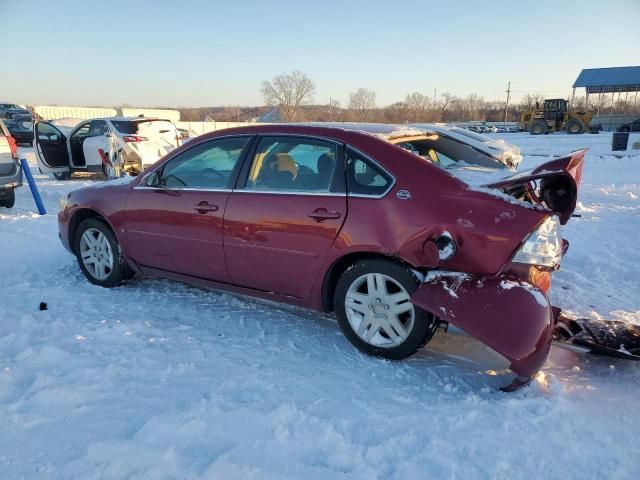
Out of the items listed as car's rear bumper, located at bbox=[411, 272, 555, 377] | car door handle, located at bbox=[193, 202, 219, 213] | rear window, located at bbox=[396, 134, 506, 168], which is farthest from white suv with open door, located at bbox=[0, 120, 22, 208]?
car's rear bumper, located at bbox=[411, 272, 555, 377]

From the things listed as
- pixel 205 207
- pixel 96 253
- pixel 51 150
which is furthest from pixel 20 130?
pixel 205 207

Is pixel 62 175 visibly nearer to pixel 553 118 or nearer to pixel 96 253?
pixel 96 253

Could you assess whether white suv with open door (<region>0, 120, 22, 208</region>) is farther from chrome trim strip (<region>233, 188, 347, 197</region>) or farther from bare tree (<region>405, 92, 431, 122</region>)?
bare tree (<region>405, 92, 431, 122</region>)

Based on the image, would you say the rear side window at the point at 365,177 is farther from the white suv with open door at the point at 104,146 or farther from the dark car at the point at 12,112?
the dark car at the point at 12,112

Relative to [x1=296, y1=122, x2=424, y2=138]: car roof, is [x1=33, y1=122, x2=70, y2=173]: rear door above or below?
below

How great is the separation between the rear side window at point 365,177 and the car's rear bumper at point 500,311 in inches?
27.9

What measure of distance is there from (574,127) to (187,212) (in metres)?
37.0

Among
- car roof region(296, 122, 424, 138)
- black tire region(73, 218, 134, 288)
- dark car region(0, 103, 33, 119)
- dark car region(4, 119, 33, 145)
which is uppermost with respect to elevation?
dark car region(0, 103, 33, 119)

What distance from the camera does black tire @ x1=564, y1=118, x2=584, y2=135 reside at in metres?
34.8

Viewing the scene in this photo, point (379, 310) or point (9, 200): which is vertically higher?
point (379, 310)

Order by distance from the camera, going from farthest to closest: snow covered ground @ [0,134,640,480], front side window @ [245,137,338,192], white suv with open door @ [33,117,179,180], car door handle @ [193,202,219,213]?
white suv with open door @ [33,117,179,180]
car door handle @ [193,202,219,213]
front side window @ [245,137,338,192]
snow covered ground @ [0,134,640,480]

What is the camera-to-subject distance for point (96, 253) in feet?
16.0

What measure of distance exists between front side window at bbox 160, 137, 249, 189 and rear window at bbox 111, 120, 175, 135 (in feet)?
29.3

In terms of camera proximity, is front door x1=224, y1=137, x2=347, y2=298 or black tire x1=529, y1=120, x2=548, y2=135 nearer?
front door x1=224, y1=137, x2=347, y2=298
